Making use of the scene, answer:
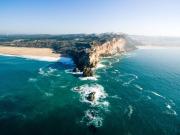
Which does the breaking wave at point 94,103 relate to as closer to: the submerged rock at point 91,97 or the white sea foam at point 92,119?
the white sea foam at point 92,119

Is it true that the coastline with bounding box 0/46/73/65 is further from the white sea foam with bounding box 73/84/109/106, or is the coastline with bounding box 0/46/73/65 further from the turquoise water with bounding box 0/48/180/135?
the white sea foam with bounding box 73/84/109/106

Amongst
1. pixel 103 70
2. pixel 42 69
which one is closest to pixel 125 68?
pixel 103 70

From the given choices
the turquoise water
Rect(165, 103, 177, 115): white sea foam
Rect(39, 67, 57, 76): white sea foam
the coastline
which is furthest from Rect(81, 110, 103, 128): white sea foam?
the coastline

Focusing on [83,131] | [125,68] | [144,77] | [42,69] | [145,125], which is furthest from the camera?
[125,68]

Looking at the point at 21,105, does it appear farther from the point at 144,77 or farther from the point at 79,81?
the point at 144,77

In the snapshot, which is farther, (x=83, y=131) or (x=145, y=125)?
(x=145, y=125)

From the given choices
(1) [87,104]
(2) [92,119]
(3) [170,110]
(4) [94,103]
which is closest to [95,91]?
(4) [94,103]

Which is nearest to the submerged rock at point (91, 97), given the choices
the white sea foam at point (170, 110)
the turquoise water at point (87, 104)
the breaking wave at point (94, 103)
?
the breaking wave at point (94, 103)

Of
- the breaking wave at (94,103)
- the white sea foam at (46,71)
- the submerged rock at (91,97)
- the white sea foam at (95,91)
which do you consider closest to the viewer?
the breaking wave at (94,103)
